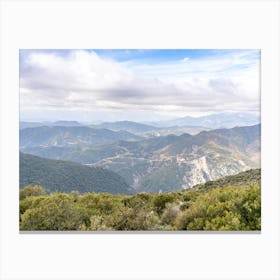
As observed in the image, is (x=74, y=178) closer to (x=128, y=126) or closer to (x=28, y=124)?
(x=128, y=126)

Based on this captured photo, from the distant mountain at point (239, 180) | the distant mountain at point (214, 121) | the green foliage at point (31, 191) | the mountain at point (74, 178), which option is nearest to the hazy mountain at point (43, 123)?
the mountain at point (74, 178)

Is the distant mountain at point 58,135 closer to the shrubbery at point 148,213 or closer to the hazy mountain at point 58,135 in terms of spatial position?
the hazy mountain at point 58,135

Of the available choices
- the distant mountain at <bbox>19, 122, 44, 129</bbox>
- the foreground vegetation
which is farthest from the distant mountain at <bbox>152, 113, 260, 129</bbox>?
the distant mountain at <bbox>19, 122, 44, 129</bbox>
